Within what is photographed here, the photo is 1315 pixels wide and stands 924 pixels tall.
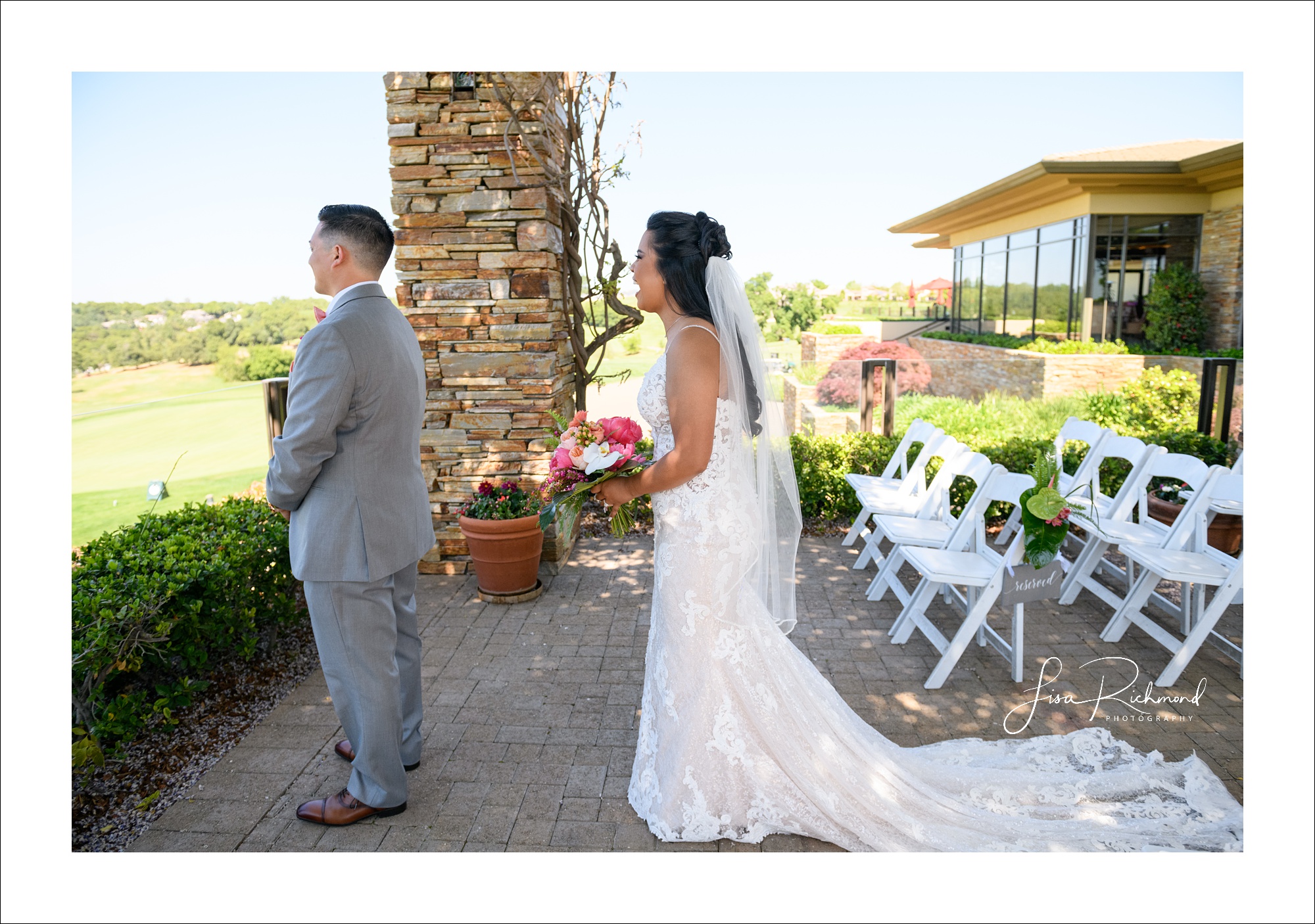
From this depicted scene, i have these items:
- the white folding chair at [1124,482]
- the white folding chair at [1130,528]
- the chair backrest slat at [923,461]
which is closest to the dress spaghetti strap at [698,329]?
the white folding chair at [1130,528]

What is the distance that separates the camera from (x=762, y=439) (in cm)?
317

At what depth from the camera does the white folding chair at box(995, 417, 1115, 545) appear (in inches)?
231

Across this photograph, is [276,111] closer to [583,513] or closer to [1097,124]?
[583,513]

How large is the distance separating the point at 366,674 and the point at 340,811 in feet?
1.80

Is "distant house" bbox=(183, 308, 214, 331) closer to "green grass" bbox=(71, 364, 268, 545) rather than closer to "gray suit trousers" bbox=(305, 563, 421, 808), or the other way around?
"green grass" bbox=(71, 364, 268, 545)

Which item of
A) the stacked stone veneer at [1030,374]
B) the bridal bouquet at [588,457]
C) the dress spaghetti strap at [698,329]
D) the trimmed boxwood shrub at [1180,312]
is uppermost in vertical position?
the trimmed boxwood shrub at [1180,312]

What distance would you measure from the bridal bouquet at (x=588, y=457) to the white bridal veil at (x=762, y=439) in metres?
0.44

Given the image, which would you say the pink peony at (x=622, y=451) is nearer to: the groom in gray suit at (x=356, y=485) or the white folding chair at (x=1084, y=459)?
the groom in gray suit at (x=356, y=485)

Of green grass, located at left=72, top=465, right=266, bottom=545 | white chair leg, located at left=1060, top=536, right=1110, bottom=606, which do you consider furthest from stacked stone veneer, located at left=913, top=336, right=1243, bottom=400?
green grass, located at left=72, top=465, right=266, bottom=545

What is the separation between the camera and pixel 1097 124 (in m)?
16.0

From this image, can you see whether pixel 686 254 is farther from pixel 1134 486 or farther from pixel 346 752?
pixel 1134 486

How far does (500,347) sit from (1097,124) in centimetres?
1571

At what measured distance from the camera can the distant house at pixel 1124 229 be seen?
556 inches

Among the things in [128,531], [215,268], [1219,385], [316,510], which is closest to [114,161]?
[215,268]
